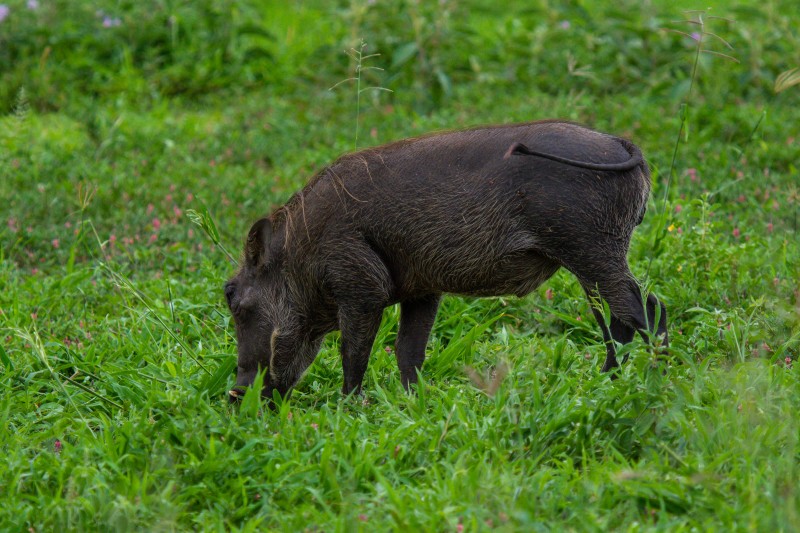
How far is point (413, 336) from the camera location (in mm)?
5105

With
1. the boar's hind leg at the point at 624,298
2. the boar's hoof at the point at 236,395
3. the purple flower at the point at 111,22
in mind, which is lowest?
the boar's hoof at the point at 236,395

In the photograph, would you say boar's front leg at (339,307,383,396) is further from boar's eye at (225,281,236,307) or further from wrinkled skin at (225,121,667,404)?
boar's eye at (225,281,236,307)

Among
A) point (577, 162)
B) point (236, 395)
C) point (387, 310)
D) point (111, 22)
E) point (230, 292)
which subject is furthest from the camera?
point (111, 22)

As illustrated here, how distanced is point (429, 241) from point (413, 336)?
1.88 ft

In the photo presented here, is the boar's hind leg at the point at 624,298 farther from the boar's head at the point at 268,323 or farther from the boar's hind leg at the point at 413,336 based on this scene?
the boar's head at the point at 268,323

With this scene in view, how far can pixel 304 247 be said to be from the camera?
16.1 feet

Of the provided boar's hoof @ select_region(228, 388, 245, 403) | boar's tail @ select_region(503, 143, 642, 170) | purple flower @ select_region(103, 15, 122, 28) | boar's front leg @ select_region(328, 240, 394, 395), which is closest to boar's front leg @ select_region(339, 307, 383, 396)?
boar's front leg @ select_region(328, 240, 394, 395)

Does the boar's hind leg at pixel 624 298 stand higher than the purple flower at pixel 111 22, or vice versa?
the purple flower at pixel 111 22

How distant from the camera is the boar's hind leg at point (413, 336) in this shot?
200 inches

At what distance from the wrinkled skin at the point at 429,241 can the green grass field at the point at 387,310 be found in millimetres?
236

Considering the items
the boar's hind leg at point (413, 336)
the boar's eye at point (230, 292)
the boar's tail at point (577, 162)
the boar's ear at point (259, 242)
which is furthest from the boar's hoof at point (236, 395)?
the boar's tail at point (577, 162)

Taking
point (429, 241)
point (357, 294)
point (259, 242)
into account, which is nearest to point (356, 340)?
point (357, 294)

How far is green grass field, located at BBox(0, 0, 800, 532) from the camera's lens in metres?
3.76

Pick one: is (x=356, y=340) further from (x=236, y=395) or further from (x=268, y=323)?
(x=236, y=395)
